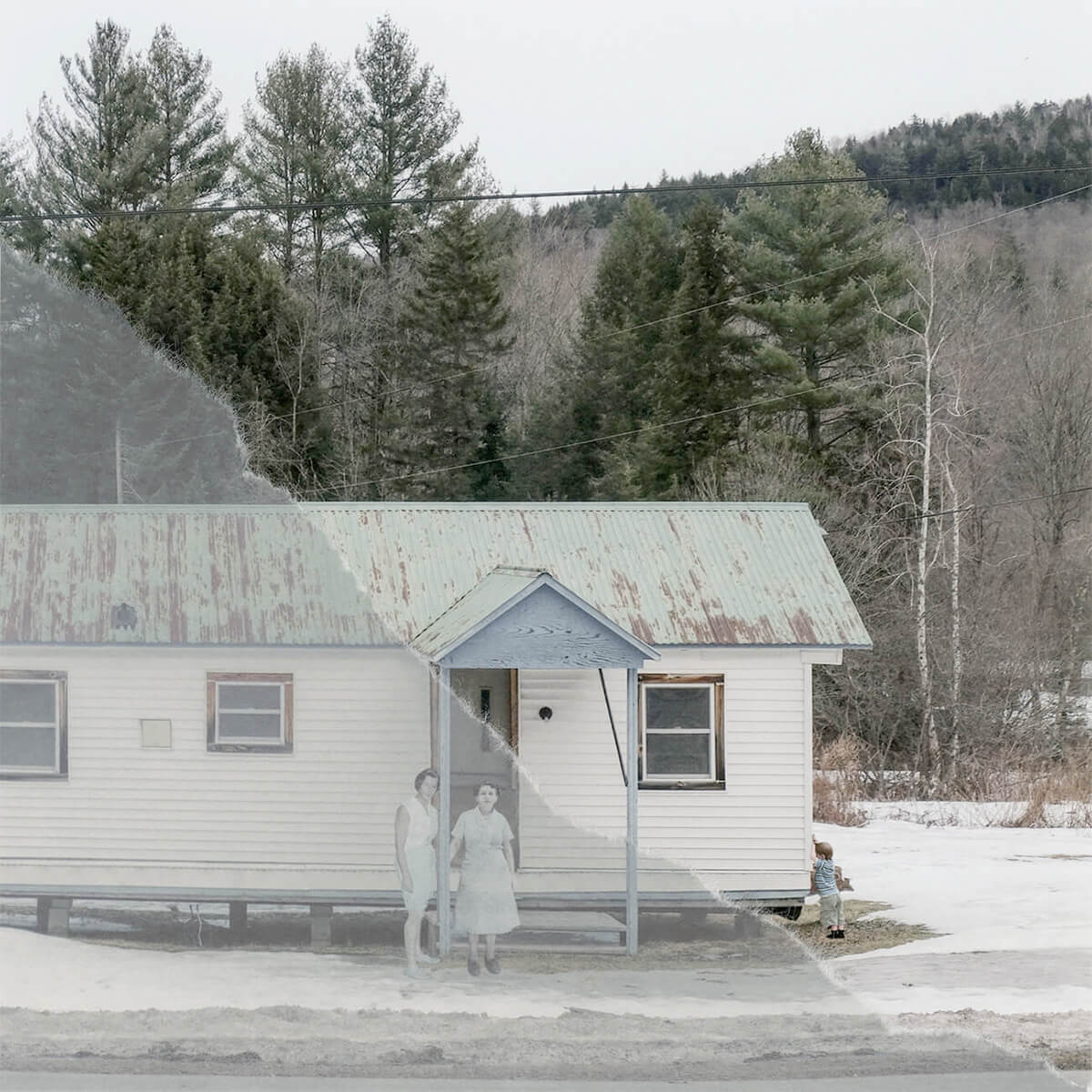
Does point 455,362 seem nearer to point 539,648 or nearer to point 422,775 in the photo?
point 539,648

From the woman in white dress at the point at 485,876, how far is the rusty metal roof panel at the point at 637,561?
2539 millimetres

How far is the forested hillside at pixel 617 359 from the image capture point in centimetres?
2858

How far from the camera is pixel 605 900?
45.2 feet

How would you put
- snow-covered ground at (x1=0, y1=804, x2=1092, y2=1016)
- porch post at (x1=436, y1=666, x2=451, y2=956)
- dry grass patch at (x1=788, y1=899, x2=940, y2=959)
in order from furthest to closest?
dry grass patch at (x1=788, y1=899, x2=940, y2=959) < porch post at (x1=436, y1=666, x2=451, y2=956) < snow-covered ground at (x1=0, y1=804, x2=1092, y2=1016)

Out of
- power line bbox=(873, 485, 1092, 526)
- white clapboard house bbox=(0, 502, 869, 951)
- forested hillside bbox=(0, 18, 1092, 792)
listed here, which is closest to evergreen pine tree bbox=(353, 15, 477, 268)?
forested hillside bbox=(0, 18, 1092, 792)

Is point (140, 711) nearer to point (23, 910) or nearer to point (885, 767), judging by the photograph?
point (23, 910)

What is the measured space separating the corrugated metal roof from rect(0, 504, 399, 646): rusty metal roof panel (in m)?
0.02

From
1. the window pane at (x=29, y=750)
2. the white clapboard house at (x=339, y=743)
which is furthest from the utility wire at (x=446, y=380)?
the window pane at (x=29, y=750)

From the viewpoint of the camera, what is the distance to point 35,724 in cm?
1384

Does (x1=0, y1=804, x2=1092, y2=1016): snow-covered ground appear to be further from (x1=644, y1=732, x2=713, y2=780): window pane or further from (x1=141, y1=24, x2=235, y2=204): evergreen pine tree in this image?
(x1=141, y1=24, x2=235, y2=204): evergreen pine tree

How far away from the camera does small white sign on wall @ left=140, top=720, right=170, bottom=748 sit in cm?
1385

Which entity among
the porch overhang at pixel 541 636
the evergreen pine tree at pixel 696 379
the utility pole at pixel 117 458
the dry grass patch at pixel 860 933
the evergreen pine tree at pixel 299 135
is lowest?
the dry grass patch at pixel 860 933

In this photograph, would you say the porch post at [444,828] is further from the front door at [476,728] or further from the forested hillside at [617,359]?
the forested hillside at [617,359]

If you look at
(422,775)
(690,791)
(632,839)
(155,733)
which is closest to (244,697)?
(155,733)
